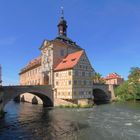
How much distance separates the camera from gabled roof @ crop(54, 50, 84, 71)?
178ft

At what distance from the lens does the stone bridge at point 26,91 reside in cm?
4481

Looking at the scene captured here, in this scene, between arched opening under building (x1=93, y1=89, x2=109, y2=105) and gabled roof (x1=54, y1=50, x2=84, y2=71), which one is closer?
gabled roof (x1=54, y1=50, x2=84, y2=71)

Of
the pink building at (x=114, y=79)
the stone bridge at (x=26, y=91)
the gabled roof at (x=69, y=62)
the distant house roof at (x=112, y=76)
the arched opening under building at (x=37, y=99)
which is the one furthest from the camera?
the distant house roof at (x=112, y=76)

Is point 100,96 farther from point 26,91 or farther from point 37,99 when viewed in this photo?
point 26,91

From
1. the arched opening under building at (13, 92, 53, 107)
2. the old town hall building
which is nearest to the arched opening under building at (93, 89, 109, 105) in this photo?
the old town hall building

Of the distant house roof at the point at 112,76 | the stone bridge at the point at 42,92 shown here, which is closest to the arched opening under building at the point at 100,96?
the stone bridge at the point at 42,92

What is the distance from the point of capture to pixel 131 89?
7156cm

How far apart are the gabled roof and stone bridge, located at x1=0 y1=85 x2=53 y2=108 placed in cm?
574

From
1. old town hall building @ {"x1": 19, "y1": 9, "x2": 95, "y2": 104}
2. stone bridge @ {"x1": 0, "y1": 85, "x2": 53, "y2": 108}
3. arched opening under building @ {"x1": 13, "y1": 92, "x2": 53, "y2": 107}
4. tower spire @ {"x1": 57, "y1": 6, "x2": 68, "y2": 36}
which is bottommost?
arched opening under building @ {"x1": 13, "y1": 92, "x2": 53, "y2": 107}

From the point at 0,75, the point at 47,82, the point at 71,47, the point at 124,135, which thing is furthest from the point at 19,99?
the point at 124,135

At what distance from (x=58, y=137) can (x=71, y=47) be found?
4146 centimetres

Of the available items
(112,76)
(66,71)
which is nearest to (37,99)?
(66,71)

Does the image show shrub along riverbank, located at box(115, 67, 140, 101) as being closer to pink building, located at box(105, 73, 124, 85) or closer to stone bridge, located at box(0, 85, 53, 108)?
stone bridge, located at box(0, 85, 53, 108)

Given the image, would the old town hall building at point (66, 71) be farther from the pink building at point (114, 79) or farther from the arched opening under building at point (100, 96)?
the pink building at point (114, 79)
